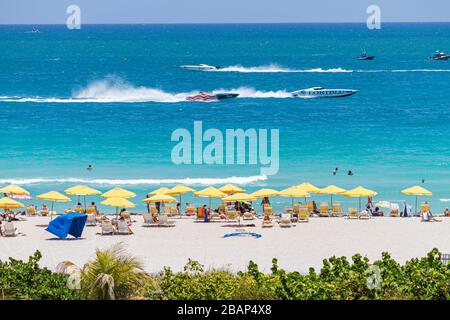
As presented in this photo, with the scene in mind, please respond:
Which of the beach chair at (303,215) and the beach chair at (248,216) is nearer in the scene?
the beach chair at (303,215)

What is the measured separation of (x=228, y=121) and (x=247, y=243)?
52580 millimetres

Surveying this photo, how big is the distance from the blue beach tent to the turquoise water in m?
15.4

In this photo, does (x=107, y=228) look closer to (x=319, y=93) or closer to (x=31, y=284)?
(x=31, y=284)

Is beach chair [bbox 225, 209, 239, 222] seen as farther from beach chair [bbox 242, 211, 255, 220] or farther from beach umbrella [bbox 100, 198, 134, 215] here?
beach umbrella [bbox 100, 198, 134, 215]

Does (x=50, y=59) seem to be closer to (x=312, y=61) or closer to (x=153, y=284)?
(x=312, y=61)

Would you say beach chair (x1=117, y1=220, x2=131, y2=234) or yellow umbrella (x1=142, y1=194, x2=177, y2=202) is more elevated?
yellow umbrella (x1=142, y1=194, x2=177, y2=202)

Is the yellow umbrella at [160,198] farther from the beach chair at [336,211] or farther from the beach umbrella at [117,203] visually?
the beach chair at [336,211]

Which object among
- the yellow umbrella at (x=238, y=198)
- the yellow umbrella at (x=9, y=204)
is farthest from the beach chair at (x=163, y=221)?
the yellow umbrella at (x=9, y=204)

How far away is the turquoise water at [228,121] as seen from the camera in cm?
5547

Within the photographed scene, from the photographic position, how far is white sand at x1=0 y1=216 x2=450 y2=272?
92.2ft

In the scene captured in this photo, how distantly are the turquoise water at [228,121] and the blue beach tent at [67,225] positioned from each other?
→ 15.4 m

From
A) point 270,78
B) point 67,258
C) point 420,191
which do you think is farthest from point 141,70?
point 67,258

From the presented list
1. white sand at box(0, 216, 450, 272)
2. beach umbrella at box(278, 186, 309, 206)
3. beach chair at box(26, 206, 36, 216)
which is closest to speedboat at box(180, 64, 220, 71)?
beach umbrella at box(278, 186, 309, 206)

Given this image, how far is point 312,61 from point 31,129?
9484cm
